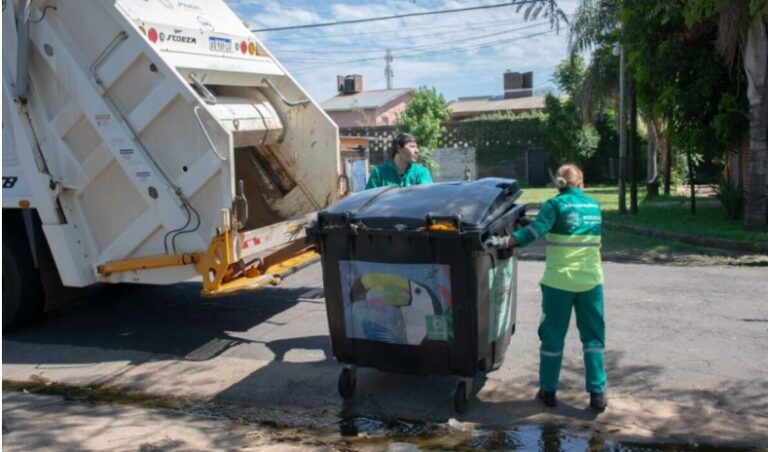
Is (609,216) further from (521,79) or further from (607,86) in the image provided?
(521,79)

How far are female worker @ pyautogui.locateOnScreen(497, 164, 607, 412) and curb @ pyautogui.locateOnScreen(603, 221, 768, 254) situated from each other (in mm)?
6648

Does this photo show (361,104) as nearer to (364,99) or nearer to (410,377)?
(364,99)

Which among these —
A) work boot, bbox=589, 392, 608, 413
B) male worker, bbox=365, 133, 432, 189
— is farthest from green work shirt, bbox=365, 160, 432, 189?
work boot, bbox=589, 392, 608, 413

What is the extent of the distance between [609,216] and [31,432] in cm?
1223

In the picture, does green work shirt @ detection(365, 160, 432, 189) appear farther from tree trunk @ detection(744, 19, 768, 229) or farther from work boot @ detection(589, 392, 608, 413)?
tree trunk @ detection(744, 19, 768, 229)

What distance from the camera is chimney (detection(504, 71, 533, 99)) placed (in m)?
45.4

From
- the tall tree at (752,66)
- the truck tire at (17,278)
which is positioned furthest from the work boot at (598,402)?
Result: the tall tree at (752,66)

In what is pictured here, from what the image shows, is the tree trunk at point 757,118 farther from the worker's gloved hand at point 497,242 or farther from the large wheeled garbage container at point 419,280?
the worker's gloved hand at point 497,242

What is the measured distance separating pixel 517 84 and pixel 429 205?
42.5 m

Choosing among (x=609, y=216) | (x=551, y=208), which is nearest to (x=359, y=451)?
(x=551, y=208)

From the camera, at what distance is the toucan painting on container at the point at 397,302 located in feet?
14.8

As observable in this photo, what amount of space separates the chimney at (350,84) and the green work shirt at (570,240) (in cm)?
4211

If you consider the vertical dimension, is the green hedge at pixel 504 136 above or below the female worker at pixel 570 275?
above

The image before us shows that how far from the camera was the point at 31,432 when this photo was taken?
4.56m
